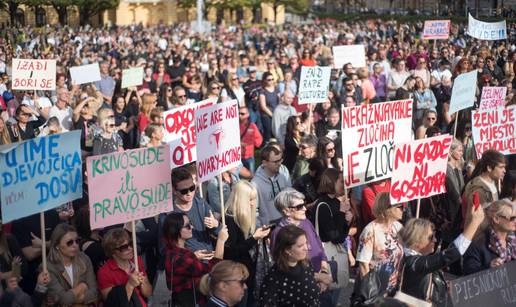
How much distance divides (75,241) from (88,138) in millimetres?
5148

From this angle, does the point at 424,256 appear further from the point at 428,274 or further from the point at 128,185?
the point at 128,185

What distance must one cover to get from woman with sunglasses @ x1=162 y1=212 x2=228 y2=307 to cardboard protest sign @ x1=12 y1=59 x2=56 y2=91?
388 inches

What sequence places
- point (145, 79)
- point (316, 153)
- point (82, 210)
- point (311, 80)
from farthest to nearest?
point (145, 79), point (311, 80), point (316, 153), point (82, 210)

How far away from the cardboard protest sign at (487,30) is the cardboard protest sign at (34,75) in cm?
966

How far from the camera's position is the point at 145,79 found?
1867cm

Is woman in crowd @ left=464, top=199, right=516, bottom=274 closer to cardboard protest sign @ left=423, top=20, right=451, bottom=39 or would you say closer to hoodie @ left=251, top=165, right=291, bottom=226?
hoodie @ left=251, top=165, right=291, bottom=226

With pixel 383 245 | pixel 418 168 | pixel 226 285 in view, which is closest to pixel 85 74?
pixel 418 168

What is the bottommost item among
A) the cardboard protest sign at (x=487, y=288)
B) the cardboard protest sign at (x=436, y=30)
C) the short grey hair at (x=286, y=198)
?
the cardboard protest sign at (x=487, y=288)

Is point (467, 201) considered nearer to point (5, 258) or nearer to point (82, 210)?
point (82, 210)

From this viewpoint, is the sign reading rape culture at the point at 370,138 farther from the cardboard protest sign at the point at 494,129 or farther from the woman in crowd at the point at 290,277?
the woman in crowd at the point at 290,277

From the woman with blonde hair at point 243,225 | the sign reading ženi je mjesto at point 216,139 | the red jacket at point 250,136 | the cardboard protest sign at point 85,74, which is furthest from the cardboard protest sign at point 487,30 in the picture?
the woman with blonde hair at point 243,225

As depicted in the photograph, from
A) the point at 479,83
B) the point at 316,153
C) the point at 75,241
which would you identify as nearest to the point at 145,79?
the point at 479,83

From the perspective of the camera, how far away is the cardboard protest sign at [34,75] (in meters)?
15.7

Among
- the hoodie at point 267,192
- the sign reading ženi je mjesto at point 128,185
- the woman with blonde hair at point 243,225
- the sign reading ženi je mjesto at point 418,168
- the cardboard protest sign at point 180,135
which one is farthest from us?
the cardboard protest sign at point 180,135
